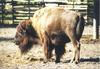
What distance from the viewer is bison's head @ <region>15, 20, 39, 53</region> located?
11477 mm

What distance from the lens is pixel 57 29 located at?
424 inches

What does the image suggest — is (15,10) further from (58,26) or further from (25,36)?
(58,26)

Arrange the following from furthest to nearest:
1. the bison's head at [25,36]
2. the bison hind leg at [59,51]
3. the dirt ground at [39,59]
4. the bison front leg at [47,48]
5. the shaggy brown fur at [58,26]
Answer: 1. the bison's head at [25,36]
2. the bison hind leg at [59,51]
3. the bison front leg at [47,48]
4. the shaggy brown fur at [58,26]
5. the dirt ground at [39,59]

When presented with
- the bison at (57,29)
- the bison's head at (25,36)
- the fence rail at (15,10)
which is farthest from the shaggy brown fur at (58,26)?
the fence rail at (15,10)

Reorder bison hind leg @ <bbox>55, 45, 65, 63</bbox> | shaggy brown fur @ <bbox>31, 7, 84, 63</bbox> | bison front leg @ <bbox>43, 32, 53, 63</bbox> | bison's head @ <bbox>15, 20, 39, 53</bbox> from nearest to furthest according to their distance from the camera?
1. shaggy brown fur @ <bbox>31, 7, 84, 63</bbox>
2. bison front leg @ <bbox>43, 32, 53, 63</bbox>
3. bison hind leg @ <bbox>55, 45, 65, 63</bbox>
4. bison's head @ <bbox>15, 20, 39, 53</bbox>

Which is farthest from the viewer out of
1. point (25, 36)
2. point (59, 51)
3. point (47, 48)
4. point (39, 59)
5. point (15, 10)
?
point (15, 10)

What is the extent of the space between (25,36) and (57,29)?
1282 millimetres

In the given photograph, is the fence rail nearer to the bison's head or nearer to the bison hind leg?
the bison's head

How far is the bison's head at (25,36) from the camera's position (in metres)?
11.5

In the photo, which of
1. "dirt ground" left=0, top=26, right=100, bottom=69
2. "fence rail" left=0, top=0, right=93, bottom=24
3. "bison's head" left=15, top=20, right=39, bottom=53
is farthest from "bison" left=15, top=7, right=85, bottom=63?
"fence rail" left=0, top=0, right=93, bottom=24

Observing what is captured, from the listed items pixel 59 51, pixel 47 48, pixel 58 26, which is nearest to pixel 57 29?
pixel 58 26

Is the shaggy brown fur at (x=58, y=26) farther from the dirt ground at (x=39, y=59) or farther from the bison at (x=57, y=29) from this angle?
the dirt ground at (x=39, y=59)

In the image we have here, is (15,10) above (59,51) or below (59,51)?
above

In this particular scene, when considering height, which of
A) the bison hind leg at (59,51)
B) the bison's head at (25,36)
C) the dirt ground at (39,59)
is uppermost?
the bison's head at (25,36)
